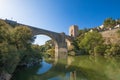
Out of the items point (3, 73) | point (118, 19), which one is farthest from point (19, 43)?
point (118, 19)

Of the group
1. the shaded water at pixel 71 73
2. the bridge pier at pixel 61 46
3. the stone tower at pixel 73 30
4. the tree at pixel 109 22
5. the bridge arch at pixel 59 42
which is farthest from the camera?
the stone tower at pixel 73 30

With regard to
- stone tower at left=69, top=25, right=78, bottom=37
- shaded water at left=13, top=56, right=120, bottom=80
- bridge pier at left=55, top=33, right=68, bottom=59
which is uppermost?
stone tower at left=69, top=25, right=78, bottom=37

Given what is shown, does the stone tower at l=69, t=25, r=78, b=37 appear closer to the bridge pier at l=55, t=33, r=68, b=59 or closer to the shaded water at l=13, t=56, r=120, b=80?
the bridge pier at l=55, t=33, r=68, b=59

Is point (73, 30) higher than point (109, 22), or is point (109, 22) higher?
point (109, 22)

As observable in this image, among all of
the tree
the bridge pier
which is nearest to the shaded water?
the bridge pier

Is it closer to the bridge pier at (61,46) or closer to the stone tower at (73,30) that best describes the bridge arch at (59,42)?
the bridge pier at (61,46)

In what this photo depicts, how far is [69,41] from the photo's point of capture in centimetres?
6078

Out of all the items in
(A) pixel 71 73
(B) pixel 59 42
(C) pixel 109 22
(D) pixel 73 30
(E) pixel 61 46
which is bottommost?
(A) pixel 71 73

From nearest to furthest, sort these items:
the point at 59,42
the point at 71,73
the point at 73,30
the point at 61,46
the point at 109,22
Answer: the point at 71,73
the point at 59,42
the point at 61,46
the point at 109,22
the point at 73,30

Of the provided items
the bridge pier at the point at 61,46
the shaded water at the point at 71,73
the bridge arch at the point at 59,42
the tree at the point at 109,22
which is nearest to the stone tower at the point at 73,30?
the bridge arch at the point at 59,42

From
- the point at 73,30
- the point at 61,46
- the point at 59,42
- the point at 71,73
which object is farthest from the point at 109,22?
the point at 71,73

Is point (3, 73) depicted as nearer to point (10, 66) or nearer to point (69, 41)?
point (10, 66)

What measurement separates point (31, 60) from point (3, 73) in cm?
1093

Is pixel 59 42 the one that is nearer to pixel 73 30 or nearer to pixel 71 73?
pixel 73 30
